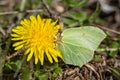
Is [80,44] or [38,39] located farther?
[80,44]

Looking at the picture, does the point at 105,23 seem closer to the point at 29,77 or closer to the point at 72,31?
the point at 72,31

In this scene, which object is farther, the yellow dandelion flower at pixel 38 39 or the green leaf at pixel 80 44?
the green leaf at pixel 80 44

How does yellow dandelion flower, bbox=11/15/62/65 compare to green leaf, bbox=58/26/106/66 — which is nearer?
yellow dandelion flower, bbox=11/15/62/65

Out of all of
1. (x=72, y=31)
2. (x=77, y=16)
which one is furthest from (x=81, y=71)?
(x=77, y=16)
